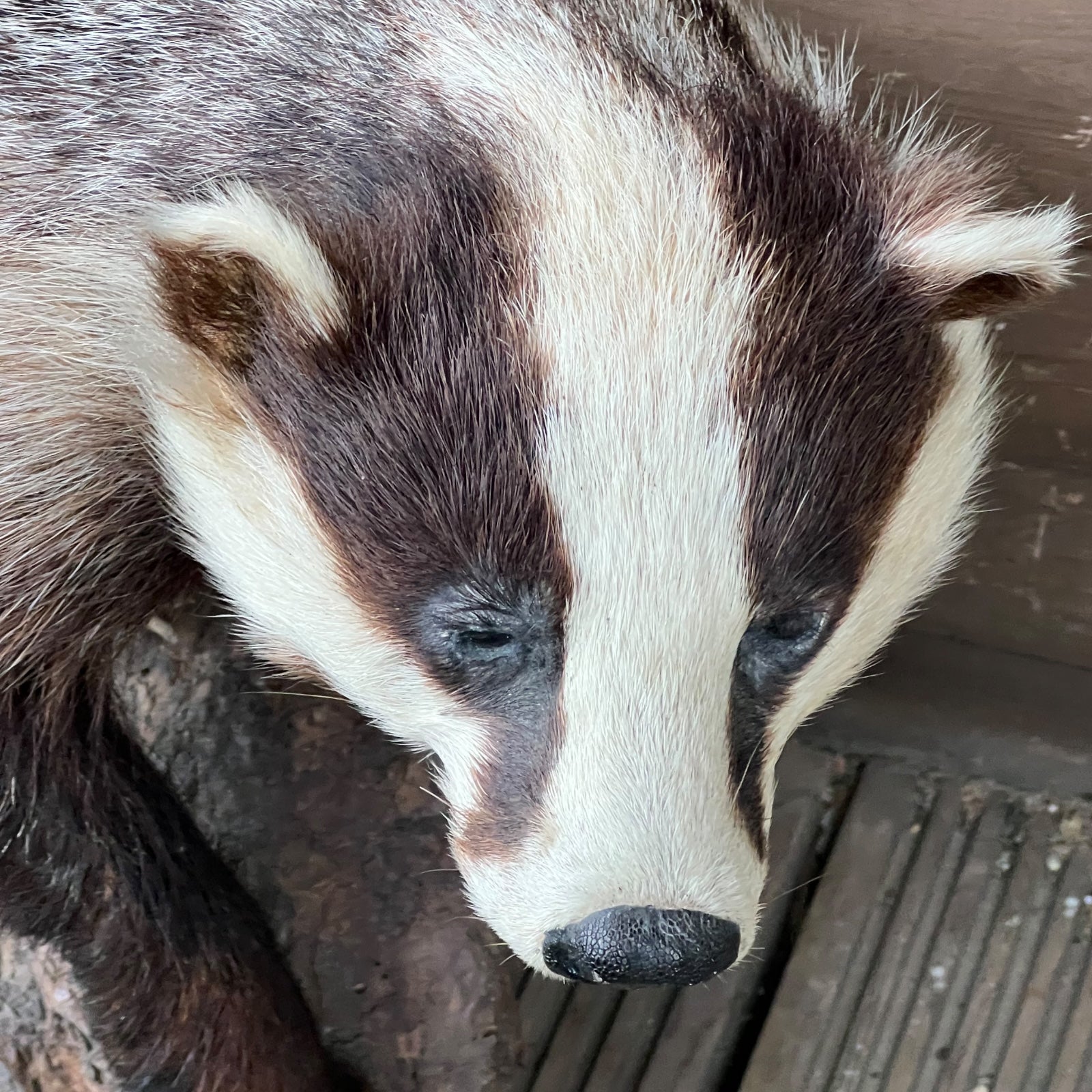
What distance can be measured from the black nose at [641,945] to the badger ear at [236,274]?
1.45 ft

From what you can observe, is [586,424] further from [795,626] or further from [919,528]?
[919,528]

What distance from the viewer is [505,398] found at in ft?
2.99

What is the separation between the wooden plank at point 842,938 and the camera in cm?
146

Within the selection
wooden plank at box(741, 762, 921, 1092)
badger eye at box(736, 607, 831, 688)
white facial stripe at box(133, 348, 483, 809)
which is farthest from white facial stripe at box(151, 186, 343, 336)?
wooden plank at box(741, 762, 921, 1092)

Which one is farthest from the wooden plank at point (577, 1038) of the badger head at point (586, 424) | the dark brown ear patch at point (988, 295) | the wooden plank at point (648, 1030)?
the dark brown ear patch at point (988, 295)

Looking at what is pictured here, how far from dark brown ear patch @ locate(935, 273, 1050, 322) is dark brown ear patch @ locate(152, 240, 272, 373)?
1.62 ft

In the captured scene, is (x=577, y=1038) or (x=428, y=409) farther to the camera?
(x=577, y=1038)

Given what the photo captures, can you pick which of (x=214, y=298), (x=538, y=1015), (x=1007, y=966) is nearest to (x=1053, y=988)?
(x=1007, y=966)

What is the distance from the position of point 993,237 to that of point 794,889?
33.6 inches

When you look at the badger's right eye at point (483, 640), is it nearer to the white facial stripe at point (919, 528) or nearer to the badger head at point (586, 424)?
the badger head at point (586, 424)

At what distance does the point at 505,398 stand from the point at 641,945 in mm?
375

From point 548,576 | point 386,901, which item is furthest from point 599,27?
point 386,901

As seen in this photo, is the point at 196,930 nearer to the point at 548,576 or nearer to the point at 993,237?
the point at 548,576

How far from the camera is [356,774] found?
1402 millimetres
